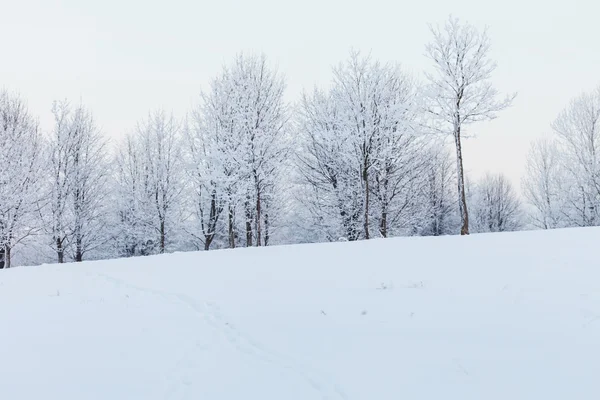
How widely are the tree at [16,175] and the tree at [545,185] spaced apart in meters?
34.1

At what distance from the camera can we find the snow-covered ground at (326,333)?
358 centimetres

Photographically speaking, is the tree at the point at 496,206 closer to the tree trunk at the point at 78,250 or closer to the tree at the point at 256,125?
the tree at the point at 256,125

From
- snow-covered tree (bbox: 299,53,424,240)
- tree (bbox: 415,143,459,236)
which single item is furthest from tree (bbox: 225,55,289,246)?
tree (bbox: 415,143,459,236)

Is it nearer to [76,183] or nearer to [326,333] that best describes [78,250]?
[76,183]

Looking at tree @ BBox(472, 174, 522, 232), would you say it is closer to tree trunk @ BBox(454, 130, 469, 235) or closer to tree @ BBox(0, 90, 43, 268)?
tree trunk @ BBox(454, 130, 469, 235)

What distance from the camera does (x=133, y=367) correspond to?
14.0 feet

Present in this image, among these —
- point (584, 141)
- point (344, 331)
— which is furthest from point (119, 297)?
point (584, 141)

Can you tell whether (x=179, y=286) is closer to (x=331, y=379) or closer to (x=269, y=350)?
(x=269, y=350)

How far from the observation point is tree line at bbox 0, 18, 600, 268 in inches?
722

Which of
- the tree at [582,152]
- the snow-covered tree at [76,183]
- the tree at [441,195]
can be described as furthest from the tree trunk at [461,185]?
the snow-covered tree at [76,183]

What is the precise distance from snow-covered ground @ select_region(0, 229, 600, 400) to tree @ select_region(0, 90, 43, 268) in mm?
12306

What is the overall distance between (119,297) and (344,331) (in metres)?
5.27

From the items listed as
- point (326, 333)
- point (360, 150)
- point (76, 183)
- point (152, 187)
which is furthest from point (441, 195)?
→ point (326, 333)

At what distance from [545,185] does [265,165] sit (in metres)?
23.6
